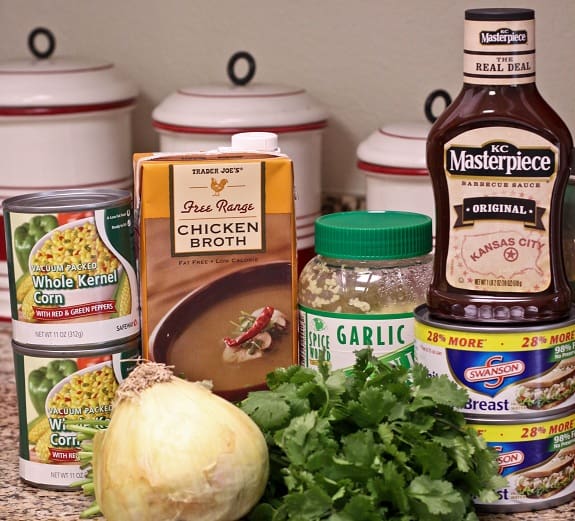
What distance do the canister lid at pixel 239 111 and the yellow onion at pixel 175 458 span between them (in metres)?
→ 0.63

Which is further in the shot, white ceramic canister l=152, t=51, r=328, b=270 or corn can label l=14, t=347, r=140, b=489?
white ceramic canister l=152, t=51, r=328, b=270

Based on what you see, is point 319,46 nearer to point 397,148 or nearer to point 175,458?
point 397,148

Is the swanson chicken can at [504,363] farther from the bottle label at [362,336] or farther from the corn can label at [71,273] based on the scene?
the corn can label at [71,273]

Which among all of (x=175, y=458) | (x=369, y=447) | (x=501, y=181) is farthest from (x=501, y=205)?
Result: (x=175, y=458)

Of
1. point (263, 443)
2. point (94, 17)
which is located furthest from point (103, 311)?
point (94, 17)

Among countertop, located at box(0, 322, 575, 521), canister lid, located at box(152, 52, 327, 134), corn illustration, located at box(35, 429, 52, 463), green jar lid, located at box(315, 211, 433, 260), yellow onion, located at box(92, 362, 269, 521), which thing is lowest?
countertop, located at box(0, 322, 575, 521)

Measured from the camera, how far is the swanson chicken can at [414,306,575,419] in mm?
948

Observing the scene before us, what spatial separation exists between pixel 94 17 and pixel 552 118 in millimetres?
1069

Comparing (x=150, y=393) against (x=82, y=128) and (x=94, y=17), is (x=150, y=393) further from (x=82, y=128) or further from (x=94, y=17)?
(x=94, y=17)

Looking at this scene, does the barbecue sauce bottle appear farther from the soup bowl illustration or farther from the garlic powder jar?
the soup bowl illustration

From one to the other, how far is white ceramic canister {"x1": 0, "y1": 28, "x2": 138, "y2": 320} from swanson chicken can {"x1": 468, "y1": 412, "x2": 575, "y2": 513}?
0.82 meters

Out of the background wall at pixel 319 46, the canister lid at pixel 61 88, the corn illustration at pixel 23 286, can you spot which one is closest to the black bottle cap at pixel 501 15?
the corn illustration at pixel 23 286

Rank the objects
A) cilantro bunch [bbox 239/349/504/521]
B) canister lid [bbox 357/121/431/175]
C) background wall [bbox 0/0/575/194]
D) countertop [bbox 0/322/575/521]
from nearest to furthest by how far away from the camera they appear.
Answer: cilantro bunch [bbox 239/349/504/521]
countertop [bbox 0/322/575/521]
canister lid [bbox 357/121/431/175]
background wall [bbox 0/0/575/194]

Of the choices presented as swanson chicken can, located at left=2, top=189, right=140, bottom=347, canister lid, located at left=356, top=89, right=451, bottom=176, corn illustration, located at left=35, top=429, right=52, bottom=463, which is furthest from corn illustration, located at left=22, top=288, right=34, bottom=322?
canister lid, located at left=356, top=89, right=451, bottom=176
